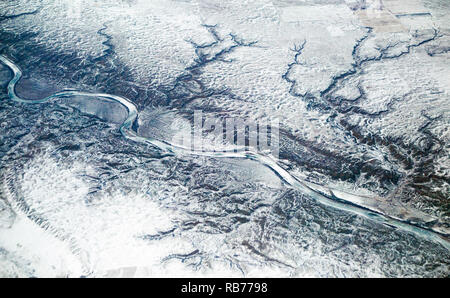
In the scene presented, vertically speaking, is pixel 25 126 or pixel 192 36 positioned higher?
pixel 192 36

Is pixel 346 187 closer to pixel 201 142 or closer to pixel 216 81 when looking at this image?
pixel 201 142

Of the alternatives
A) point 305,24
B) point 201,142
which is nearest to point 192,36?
point 305,24

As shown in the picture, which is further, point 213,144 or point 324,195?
point 213,144

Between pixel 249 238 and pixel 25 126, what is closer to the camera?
pixel 249 238

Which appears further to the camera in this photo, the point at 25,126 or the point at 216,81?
the point at 216,81

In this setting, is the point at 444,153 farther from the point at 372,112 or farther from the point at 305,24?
the point at 305,24

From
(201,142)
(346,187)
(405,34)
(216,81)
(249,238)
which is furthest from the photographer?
(405,34)
